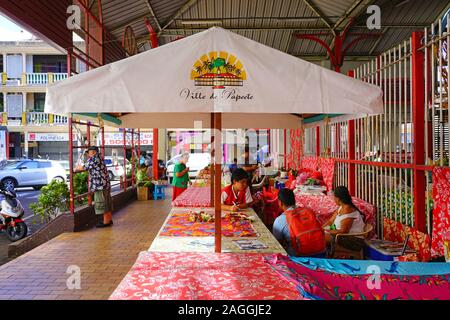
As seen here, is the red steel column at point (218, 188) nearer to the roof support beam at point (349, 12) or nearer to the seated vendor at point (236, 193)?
the seated vendor at point (236, 193)

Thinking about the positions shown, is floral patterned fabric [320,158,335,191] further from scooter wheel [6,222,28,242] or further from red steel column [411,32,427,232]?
scooter wheel [6,222,28,242]

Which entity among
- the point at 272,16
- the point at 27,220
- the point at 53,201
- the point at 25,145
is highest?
the point at 272,16

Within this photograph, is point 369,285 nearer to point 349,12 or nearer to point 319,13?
point 349,12

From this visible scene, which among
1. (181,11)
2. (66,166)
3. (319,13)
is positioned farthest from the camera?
(66,166)

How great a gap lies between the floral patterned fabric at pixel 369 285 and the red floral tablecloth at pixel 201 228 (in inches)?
46.0

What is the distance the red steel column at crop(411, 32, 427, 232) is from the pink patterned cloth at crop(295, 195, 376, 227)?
1.13 meters

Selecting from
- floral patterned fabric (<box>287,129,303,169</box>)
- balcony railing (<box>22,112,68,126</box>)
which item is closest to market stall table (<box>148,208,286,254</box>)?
floral patterned fabric (<box>287,129,303,169</box>)

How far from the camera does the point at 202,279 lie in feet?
7.54

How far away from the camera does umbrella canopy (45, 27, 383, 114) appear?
8.40ft

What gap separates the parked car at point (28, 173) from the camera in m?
16.8

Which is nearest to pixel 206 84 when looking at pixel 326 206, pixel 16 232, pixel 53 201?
pixel 326 206

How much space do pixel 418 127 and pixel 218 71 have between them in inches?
102

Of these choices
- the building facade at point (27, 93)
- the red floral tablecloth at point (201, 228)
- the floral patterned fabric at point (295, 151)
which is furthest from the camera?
the building facade at point (27, 93)

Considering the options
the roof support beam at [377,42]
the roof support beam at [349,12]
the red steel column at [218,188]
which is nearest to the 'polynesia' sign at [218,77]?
the red steel column at [218,188]
